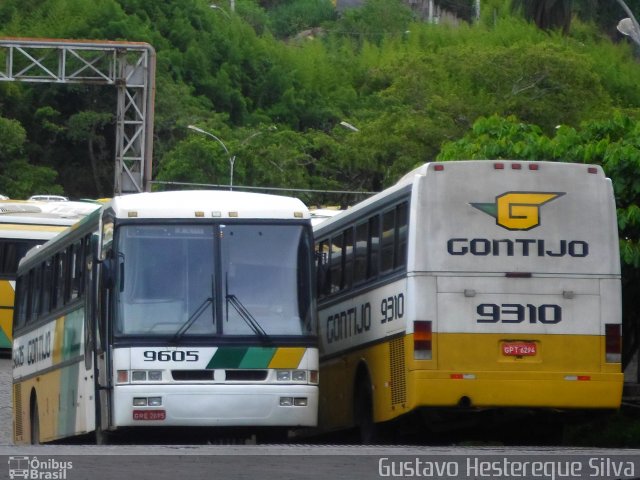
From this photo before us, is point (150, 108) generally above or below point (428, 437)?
above

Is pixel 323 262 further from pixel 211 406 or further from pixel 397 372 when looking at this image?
pixel 211 406

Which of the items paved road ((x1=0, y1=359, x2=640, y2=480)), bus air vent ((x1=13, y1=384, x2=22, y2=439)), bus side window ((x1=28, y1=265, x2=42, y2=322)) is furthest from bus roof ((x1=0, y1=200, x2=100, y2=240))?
paved road ((x1=0, y1=359, x2=640, y2=480))

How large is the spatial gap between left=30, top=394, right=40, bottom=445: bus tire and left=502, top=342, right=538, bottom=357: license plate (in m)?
6.69

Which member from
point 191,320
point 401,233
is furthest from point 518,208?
point 191,320

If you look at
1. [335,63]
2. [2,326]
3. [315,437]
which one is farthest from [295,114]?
[315,437]

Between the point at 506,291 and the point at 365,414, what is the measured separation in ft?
8.12

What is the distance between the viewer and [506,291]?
14.1 metres

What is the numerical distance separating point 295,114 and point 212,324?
238 ft

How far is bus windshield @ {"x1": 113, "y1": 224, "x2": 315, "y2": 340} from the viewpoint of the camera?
46.8ft

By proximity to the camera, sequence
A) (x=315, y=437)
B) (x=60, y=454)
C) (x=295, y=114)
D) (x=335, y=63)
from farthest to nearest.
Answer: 1. (x=335, y=63)
2. (x=295, y=114)
3. (x=315, y=437)
4. (x=60, y=454)

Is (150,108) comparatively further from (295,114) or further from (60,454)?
(295,114)

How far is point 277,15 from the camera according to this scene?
126188 millimetres

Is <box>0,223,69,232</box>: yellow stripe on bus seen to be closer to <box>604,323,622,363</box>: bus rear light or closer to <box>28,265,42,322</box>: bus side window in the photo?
<box>28,265,42,322</box>: bus side window
